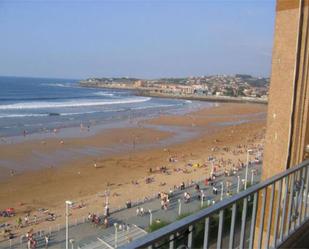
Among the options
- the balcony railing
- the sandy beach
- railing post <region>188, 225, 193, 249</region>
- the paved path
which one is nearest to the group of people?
the paved path

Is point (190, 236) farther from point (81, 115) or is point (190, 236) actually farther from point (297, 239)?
point (81, 115)

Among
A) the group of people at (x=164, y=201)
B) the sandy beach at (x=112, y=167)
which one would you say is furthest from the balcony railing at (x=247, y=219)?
the sandy beach at (x=112, y=167)

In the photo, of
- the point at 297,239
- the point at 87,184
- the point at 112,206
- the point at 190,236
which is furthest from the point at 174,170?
the point at 190,236

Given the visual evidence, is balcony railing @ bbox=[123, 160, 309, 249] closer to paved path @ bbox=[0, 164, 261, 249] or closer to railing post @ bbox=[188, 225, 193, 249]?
railing post @ bbox=[188, 225, 193, 249]

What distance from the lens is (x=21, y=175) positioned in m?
24.8

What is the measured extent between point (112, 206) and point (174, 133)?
23766mm

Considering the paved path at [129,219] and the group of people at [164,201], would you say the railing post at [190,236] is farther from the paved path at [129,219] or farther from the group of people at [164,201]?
the group of people at [164,201]

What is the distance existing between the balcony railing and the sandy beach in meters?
14.7

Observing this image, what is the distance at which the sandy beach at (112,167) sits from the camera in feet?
69.1

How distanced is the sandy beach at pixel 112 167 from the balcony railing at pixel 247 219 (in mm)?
14729

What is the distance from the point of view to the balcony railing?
201cm

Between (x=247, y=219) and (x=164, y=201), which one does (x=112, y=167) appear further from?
(x=247, y=219)

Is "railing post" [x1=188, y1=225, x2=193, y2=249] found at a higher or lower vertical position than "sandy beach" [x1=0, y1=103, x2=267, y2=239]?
higher

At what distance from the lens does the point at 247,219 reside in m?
3.94
